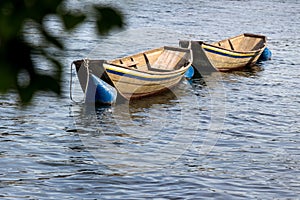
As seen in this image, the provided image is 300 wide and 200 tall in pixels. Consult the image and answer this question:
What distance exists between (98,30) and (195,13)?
124ft

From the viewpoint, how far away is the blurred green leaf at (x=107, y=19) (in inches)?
51.1

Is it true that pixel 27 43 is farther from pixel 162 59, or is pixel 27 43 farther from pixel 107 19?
pixel 162 59

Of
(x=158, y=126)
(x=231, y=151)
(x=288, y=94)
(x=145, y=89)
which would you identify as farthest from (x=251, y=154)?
(x=288, y=94)

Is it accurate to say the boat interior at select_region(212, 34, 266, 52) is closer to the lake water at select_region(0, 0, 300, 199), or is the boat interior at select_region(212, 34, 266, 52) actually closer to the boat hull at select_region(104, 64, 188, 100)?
the lake water at select_region(0, 0, 300, 199)

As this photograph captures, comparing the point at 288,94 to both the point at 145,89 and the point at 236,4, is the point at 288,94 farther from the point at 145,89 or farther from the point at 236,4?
the point at 236,4

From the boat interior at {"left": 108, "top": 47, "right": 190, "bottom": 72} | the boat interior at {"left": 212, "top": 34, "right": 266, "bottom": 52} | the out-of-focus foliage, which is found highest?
the out-of-focus foliage

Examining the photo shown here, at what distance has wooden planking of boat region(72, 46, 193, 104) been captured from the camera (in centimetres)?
1602

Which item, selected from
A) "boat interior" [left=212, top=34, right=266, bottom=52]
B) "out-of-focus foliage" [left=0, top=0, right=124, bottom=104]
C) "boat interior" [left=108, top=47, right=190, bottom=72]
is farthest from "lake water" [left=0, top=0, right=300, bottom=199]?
"out-of-focus foliage" [left=0, top=0, right=124, bottom=104]

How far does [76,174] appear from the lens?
1077 cm

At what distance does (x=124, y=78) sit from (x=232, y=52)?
786 cm

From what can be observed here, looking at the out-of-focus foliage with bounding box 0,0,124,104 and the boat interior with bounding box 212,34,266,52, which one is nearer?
the out-of-focus foliage with bounding box 0,0,124,104

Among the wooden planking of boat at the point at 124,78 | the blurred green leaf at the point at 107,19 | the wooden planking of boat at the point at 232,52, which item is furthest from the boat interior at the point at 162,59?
the blurred green leaf at the point at 107,19

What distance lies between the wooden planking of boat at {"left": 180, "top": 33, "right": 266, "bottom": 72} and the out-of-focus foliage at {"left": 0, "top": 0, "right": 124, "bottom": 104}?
20.4 metres

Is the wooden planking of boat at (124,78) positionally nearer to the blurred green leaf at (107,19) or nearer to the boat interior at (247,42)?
the boat interior at (247,42)
